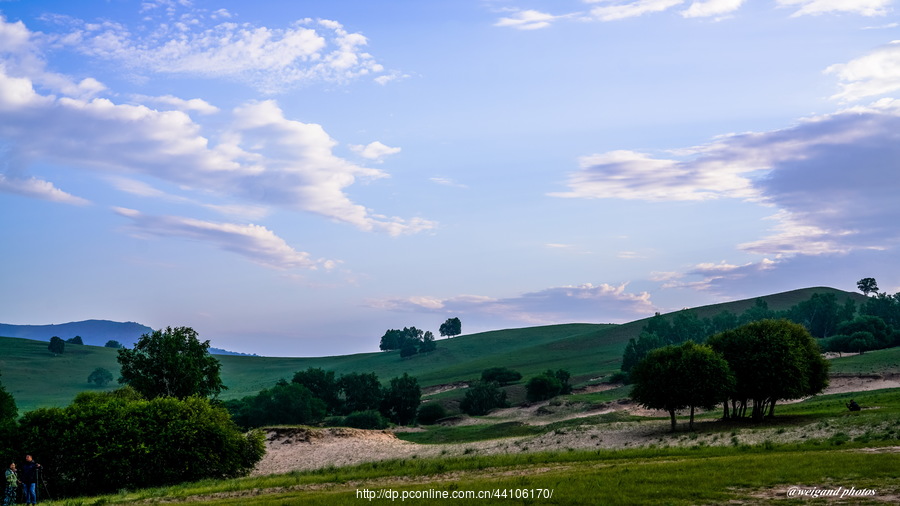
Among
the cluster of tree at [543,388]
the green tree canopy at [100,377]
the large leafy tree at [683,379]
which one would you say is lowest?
the cluster of tree at [543,388]

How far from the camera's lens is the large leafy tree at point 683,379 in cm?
5222

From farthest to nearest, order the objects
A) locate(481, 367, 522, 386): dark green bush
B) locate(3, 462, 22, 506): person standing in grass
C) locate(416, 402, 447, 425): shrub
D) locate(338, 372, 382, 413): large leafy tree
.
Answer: locate(481, 367, 522, 386): dark green bush < locate(338, 372, 382, 413): large leafy tree < locate(416, 402, 447, 425): shrub < locate(3, 462, 22, 506): person standing in grass

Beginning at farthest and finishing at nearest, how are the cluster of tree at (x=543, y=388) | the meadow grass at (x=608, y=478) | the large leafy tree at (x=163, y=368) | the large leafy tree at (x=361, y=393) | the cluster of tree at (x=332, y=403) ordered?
the large leafy tree at (x=361, y=393), the cluster of tree at (x=543, y=388), the cluster of tree at (x=332, y=403), the large leafy tree at (x=163, y=368), the meadow grass at (x=608, y=478)

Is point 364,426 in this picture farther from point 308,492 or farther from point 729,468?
point 729,468

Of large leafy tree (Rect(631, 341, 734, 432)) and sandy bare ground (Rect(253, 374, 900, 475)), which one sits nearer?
sandy bare ground (Rect(253, 374, 900, 475))

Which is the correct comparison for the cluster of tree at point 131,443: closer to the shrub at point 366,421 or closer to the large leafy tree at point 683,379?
the large leafy tree at point 683,379

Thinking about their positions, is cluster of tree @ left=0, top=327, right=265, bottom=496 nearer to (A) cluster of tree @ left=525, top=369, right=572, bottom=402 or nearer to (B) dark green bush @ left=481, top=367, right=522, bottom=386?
(A) cluster of tree @ left=525, top=369, right=572, bottom=402

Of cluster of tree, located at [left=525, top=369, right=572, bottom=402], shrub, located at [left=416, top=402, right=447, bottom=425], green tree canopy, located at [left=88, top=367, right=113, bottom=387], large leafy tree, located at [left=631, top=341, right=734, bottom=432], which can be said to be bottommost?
shrub, located at [left=416, top=402, right=447, bottom=425]

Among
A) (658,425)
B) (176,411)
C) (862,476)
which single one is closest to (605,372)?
(658,425)

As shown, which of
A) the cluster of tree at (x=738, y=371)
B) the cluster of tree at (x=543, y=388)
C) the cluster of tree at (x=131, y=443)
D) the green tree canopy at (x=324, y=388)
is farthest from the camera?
the green tree canopy at (x=324, y=388)

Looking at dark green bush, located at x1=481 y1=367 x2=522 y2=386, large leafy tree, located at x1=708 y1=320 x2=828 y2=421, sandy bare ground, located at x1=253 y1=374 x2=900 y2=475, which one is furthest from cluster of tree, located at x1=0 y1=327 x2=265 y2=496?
dark green bush, located at x1=481 y1=367 x2=522 y2=386

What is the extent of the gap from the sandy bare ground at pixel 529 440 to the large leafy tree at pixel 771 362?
528cm

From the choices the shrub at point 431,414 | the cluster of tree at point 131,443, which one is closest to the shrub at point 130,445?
the cluster of tree at point 131,443

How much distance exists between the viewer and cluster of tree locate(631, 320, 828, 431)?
5259cm
